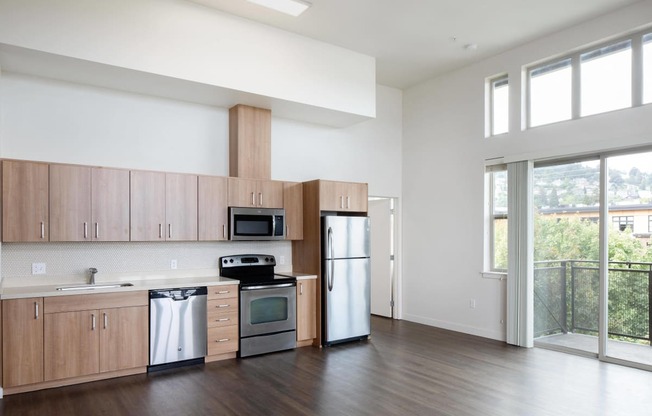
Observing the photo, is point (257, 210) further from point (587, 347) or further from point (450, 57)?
point (587, 347)

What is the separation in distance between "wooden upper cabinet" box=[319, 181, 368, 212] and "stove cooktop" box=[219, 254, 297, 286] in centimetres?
Result: 100

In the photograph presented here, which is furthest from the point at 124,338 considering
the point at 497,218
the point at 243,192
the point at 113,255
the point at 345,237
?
the point at 497,218

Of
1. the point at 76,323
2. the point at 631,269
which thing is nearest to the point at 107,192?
the point at 76,323

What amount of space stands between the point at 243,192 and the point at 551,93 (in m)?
3.96

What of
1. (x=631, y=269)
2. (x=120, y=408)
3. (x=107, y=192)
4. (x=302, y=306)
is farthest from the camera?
(x=302, y=306)

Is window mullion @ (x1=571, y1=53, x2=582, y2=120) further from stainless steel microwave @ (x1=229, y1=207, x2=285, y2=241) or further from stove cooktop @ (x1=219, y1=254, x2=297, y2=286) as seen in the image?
stove cooktop @ (x1=219, y1=254, x2=297, y2=286)

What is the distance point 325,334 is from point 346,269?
2.77 feet

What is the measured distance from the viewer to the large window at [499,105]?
597 centimetres

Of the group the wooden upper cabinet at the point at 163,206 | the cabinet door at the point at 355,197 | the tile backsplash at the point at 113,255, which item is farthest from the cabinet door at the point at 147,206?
the cabinet door at the point at 355,197

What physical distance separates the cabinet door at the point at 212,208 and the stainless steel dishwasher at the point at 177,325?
670 millimetres

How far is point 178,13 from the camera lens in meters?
4.39

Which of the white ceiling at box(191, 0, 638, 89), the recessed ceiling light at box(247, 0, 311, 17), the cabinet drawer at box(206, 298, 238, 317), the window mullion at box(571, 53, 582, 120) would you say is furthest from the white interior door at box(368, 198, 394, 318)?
the recessed ceiling light at box(247, 0, 311, 17)

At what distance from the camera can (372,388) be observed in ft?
12.9

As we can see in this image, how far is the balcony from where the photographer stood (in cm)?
457
